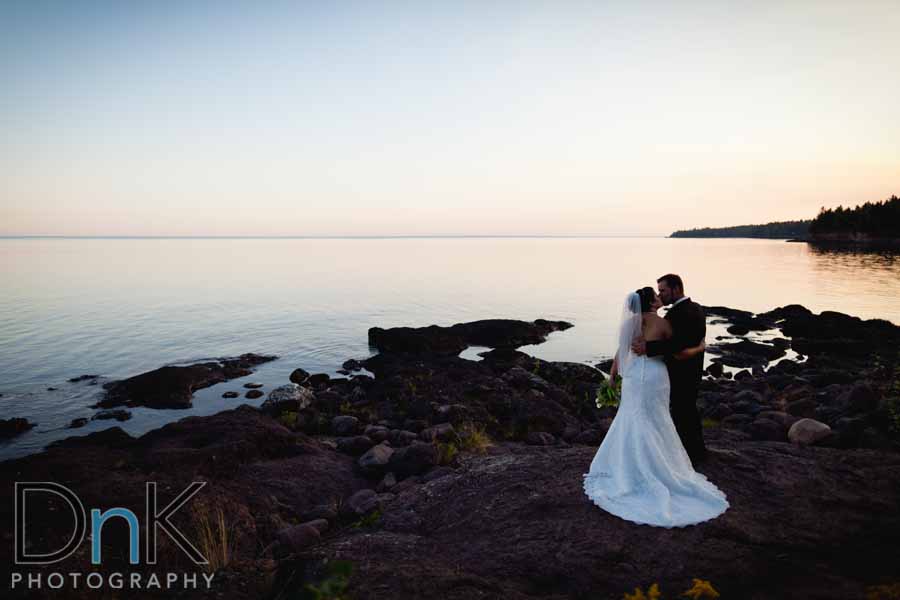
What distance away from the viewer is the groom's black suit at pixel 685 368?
289 inches

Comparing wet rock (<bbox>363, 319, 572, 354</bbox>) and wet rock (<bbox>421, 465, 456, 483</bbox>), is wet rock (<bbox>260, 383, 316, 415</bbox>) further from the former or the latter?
wet rock (<bbox>363, 319, 572, 354</bbox>)

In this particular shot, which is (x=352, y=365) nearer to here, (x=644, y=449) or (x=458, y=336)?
(x=458, y=336)

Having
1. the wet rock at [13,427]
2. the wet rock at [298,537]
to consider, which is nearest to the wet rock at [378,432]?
the wet rock at [298,537]

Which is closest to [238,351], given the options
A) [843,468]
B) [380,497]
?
[380,497]

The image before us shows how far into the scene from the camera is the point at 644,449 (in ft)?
23.7

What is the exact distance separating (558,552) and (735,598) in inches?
77.5

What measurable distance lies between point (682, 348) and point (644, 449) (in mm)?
1657

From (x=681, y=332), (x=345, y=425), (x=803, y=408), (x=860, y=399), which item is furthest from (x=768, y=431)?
(x=345, y=425)

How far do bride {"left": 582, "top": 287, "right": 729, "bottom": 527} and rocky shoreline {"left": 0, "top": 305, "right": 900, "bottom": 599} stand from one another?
14.7 inches

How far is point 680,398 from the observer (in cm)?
793

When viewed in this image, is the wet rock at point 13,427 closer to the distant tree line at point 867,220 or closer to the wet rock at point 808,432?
the wet rock at point 808,432

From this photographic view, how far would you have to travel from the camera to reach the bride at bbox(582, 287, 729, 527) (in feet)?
22.4

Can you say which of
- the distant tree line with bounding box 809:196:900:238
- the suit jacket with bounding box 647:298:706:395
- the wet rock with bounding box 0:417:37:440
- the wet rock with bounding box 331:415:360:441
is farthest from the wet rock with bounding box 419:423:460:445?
the distant tree line with bounding box 809:196:900:238

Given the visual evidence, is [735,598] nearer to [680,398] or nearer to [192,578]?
[680,398]
